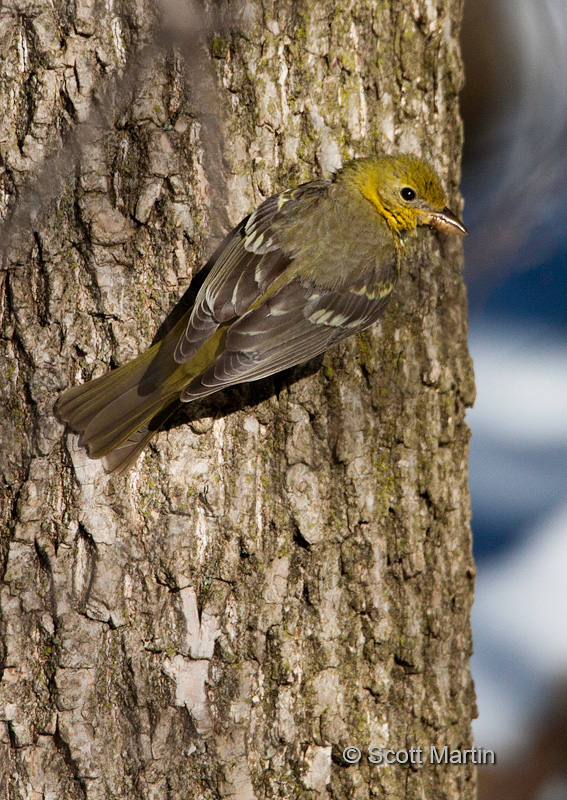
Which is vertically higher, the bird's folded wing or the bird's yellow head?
the bird's yellow head

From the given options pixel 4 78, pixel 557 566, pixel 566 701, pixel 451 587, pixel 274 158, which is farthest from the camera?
pixel 557 566

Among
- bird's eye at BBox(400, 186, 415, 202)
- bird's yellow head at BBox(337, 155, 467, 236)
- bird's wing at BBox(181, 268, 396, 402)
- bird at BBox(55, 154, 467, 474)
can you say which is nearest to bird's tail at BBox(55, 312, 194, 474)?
bird at BBox(55, 154, 467, 474)

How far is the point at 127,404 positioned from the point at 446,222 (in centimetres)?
145

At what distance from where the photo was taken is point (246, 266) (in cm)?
254

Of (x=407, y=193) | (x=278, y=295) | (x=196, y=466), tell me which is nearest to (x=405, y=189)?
(x=407, y=193)

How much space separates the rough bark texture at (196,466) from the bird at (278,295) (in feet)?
0.26

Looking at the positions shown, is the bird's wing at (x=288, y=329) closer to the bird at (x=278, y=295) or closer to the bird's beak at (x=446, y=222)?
the bird at (x=278, y=295)

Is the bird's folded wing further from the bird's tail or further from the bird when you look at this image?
the bird's tail

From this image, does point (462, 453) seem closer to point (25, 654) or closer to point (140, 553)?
point (140, 553)

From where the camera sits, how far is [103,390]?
91.0 inches

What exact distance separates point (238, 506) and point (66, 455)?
595 mm

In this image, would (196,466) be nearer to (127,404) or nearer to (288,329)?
(127,404)

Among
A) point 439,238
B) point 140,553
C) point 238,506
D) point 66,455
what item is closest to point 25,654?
point 140,553

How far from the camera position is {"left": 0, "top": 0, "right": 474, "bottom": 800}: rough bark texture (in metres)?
2.28
